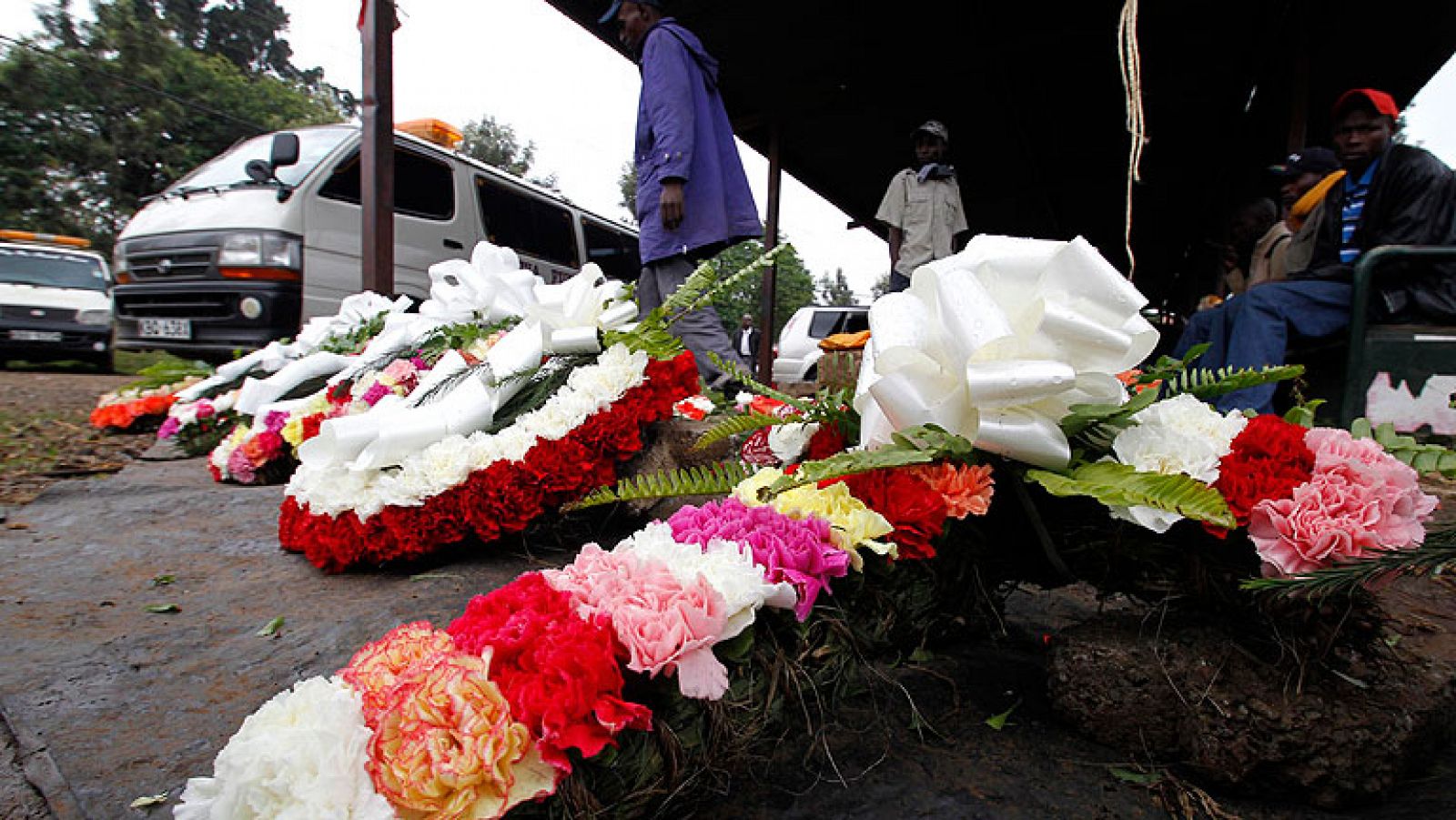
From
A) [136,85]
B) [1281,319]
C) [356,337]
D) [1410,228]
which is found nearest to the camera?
[1410,228]

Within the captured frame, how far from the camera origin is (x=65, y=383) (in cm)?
864

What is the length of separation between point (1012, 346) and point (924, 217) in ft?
15.2

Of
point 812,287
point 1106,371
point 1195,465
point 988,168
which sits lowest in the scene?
point 1195,465

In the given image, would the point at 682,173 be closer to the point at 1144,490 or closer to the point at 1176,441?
the point at 1176,441

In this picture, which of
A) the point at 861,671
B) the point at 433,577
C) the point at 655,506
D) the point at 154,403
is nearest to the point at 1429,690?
the point at 861,671

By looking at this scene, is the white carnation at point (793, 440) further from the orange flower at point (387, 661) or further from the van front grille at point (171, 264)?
the van front grille at point (171, 264)

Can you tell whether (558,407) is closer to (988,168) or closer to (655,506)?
(655,506)

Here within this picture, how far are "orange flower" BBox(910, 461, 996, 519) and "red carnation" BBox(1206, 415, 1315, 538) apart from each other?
0.30 meters

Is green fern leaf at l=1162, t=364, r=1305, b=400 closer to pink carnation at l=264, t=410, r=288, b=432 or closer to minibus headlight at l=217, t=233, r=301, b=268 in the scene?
pink carnation at l=264, t=410, r=288, b=432

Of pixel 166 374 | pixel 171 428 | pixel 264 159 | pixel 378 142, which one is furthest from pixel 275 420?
pixel 264 159

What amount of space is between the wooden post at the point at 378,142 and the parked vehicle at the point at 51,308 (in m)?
→ 9.82

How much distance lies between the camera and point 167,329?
5.90 metres

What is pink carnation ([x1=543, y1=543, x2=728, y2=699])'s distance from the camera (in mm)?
818

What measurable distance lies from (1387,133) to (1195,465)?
3.34 metres
